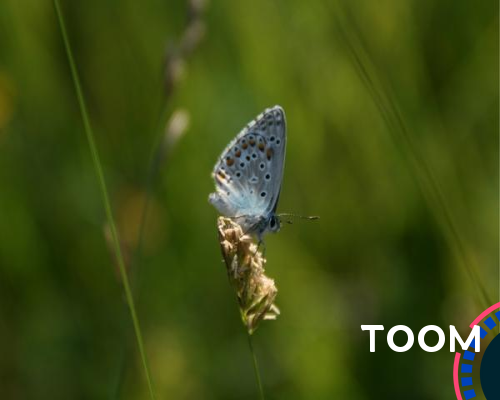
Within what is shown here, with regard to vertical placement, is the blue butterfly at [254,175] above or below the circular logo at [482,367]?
above

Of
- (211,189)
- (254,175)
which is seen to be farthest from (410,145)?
(211,189)

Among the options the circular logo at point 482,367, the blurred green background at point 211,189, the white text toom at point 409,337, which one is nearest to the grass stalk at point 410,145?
the circular logo at point 482,367

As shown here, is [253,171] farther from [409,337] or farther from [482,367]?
[409,337]

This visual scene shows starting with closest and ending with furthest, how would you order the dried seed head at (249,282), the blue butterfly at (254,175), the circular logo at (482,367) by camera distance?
the dried seed head at (249,282) → the blue butterfly at (254,175) → the circular logo at (482,367)

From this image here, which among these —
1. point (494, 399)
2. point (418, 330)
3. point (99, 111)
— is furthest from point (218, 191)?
point (99, 111)

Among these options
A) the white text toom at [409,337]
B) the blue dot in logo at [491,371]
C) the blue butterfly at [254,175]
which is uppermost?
the blue butterfly at [254,175]

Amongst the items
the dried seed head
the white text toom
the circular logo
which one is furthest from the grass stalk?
the white text toom

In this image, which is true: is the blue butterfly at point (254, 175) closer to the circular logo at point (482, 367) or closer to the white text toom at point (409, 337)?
the circular logo at point (482, 367)
